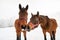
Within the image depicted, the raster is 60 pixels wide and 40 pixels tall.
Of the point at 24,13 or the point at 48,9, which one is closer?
the point at 24,13

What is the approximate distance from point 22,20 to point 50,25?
→ 0.41 feet

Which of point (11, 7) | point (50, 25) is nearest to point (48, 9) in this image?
point (11, 7)

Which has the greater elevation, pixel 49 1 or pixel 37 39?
pixel 49 1

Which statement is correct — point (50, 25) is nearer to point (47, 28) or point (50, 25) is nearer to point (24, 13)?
point (47, 28)

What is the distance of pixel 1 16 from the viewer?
3.80ft

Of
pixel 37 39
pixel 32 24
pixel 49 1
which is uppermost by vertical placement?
pixel 49 1

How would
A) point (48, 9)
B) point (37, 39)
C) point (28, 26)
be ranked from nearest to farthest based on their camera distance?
point (28, 26)
point (37, 39)
point (48, 9)

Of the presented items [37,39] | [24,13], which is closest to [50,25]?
[24,13]

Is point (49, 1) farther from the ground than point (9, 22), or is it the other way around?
point (49, 1)

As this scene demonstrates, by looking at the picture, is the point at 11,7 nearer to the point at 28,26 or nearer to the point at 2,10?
the point at 2,10

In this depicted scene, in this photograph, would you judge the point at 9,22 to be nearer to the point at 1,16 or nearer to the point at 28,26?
the point at 1,16

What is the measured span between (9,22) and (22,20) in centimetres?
73

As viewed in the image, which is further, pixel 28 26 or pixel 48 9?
pixel 48 9

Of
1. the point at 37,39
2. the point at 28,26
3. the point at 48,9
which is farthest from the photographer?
the point at 48,9
